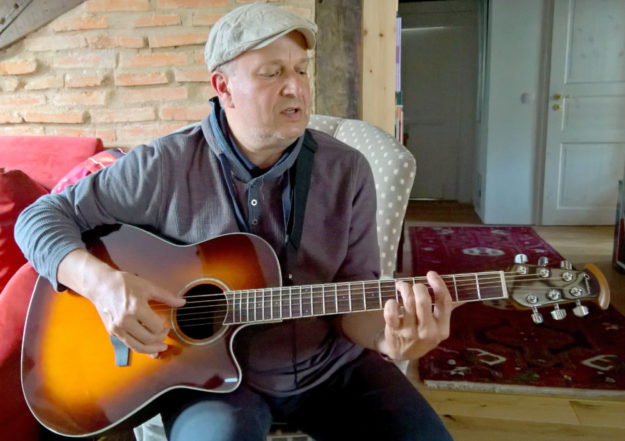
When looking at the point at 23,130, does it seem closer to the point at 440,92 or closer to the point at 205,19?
Answer: the point at 205,19

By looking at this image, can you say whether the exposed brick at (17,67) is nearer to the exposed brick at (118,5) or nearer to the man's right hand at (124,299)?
the exposed brick at (118,5)

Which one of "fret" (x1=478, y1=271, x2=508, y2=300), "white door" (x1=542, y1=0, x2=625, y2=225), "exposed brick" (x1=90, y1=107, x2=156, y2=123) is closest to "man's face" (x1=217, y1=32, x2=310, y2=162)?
"fret" (x1=478, y1=271, x2=508, y2=300)

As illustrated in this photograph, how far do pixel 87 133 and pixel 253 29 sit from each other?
149 centimetres

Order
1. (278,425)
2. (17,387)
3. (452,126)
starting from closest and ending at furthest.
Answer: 1. (278,425)
2. (17,387)
3. (452,126)

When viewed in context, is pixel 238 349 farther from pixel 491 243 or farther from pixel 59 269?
pixel 491 243

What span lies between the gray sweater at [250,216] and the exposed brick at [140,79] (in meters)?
1.06

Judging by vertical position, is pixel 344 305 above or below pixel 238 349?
above

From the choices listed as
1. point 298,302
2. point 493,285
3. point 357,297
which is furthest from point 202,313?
point 493,285

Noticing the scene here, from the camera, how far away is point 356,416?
0.97 metres

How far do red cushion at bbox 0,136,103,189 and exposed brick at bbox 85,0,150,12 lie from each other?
0.53 metres

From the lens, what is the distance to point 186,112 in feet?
6.90

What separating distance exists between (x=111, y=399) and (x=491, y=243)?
11.1ft

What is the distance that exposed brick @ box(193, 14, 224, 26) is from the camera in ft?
6.61

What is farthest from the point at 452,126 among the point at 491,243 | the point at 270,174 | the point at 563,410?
the point at 270,174
